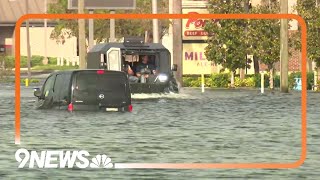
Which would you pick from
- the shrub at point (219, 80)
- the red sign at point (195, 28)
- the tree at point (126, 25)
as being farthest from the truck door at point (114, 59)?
the tree at point (126, 25)

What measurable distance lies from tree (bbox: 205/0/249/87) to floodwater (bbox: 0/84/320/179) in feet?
80.6

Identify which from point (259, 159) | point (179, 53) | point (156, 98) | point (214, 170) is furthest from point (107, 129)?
point (179, 53)

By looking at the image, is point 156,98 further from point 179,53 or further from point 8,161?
point 8,161

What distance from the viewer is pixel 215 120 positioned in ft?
127

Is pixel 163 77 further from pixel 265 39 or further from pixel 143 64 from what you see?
pixel 265 39

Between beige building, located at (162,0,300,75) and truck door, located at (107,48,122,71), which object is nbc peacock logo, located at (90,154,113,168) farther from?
beige building, located at (162,0,300,75)

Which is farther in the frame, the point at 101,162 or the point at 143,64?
the point at 143,64

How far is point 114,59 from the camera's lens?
50.4m

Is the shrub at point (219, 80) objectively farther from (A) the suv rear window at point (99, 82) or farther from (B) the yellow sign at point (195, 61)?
(A) the suv rear window at point (99, 82)

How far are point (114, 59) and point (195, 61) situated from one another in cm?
3847

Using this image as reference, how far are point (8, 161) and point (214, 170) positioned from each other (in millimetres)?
4167

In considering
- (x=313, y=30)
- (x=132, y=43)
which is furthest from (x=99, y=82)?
(x=313, y=30)

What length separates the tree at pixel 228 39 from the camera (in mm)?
75438

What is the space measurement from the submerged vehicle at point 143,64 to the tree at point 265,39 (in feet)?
75.8
